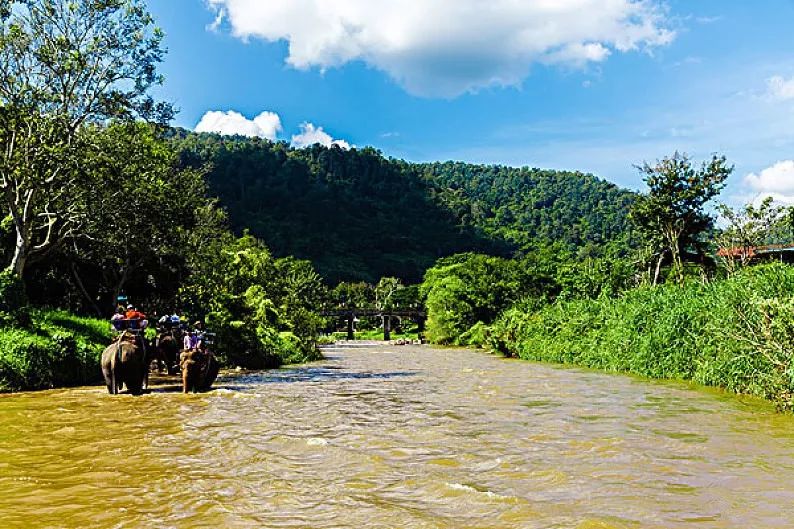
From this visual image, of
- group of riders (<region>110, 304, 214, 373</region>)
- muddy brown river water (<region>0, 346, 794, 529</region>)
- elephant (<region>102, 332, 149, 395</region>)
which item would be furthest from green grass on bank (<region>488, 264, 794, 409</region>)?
elephant (<region>102, 332, 149, 395</region>)

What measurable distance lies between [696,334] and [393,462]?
14.1 meters

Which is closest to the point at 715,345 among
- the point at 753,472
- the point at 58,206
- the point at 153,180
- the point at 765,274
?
the point at 765,274

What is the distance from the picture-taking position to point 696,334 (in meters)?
20.2

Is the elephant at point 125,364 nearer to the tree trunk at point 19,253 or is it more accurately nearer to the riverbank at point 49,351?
the riverbank at point 49,351

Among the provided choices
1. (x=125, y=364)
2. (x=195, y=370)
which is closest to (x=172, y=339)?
(x=195, y=370)

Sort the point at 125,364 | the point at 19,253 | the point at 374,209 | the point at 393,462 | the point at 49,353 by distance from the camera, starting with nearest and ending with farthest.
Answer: the point at 393,462 → the point at 125,364 → the point at 49,353 → the point at 19,253 → the point at 374,209

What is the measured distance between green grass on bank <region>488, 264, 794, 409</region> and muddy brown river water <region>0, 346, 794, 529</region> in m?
1.13

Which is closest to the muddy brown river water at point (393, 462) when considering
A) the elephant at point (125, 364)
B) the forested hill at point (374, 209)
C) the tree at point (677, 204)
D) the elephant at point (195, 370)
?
the elephant at point (125, 364)

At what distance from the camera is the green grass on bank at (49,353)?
56.6ft

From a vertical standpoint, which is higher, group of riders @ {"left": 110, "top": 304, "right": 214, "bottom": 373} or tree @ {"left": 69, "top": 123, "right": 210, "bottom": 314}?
tree @ {"left": 69, "top": 123, "right": 210, "bottom": 314}

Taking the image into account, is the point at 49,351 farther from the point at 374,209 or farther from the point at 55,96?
the point at 374,209

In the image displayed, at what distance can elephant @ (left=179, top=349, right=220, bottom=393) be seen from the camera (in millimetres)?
17281

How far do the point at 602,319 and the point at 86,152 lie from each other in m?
21.7

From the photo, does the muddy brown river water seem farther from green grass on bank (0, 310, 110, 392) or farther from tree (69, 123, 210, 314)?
tree (69, 123, 210, 314)
